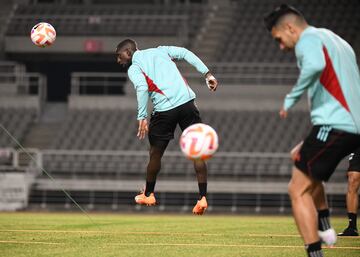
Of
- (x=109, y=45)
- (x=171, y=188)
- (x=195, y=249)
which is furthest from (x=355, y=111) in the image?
(x=109, y=45)

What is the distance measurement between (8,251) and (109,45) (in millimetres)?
20767

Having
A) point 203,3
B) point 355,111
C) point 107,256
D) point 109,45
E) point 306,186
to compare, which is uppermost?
point 203,3

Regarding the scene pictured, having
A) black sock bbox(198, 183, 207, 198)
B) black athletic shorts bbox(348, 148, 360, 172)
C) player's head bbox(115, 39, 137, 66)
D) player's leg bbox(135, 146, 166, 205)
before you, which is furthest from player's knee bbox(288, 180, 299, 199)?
black athletic shorts bbox(348, 148, 360, 172)

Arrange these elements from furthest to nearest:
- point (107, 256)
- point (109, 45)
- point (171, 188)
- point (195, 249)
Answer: point (109, 45) → point (171, 188) → point (195, 249) → point (107, 256)

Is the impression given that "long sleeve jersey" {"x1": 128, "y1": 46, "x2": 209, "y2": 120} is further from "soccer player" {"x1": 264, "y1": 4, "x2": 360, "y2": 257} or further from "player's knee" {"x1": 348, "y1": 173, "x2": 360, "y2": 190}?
"soccer player" {"x1": 264, "y1": 4, "x2": 360, "y2": 257}

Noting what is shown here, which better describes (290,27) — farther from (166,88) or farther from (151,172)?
(151,172)

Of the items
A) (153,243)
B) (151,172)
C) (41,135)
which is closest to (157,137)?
(151,172)

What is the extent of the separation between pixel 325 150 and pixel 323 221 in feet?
2.75

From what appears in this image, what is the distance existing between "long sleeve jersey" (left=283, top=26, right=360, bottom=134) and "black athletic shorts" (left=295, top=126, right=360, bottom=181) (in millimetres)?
56

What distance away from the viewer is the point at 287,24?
20.5 ft

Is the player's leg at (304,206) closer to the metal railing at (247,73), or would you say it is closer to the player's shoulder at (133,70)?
the player's shoulder at (133,70)

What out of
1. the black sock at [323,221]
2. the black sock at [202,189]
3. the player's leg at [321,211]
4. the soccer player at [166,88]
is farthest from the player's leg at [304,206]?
the black sock at [202,189]

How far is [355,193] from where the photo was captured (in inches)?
408

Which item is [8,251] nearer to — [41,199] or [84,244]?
[84,244]
